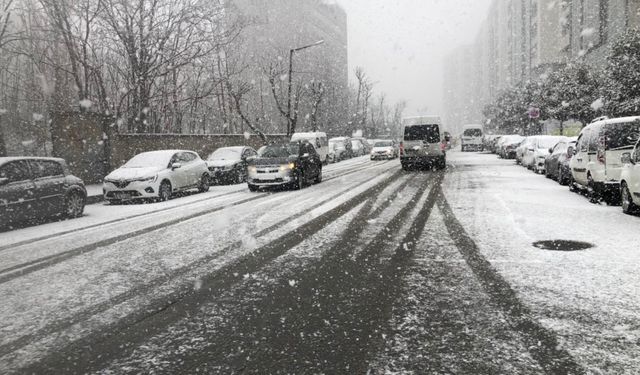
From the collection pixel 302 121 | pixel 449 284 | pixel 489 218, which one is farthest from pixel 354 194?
pixel 302 121

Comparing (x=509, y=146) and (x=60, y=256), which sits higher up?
(x=509, y=146)

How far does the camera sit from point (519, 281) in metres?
5.29

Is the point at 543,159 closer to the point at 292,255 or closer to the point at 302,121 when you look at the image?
the point at 292,255

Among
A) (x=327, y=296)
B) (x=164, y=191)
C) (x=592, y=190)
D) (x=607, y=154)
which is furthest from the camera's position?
(x=164, y=191)

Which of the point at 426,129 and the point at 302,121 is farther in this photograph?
the point at 302,121

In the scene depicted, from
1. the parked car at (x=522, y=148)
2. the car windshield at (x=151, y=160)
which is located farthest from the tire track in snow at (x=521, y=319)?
the parked car at (x=522, y=148)

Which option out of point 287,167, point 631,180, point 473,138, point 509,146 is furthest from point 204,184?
point 473,138

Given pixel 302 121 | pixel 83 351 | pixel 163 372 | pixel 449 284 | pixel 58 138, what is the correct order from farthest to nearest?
1. pixel 302 121
2. pixel 58 138
3. pixel 449 284
4. pixel 83 351
5. pixel 163 372

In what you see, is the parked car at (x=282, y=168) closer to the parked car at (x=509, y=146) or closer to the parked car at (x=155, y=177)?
the parked car at (x=155, y=177)

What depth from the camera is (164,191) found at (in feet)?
49.1

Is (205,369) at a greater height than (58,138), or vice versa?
(58,138)

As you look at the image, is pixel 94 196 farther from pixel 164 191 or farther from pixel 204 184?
pixel 204 184

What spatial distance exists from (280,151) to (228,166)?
10.7 ft

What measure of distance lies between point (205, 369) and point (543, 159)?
62.5 ft
